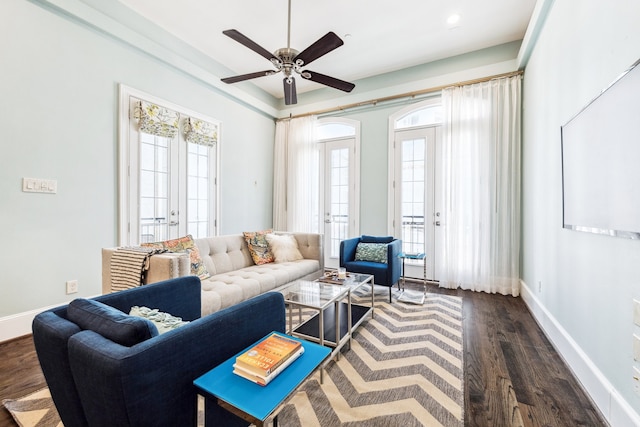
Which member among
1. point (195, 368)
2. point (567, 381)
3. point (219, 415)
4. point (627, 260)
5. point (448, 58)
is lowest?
point (567, 381)

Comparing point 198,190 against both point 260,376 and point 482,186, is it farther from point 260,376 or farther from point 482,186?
point 482,186

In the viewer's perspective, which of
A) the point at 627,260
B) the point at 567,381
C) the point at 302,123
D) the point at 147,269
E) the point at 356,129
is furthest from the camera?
the point at 302,123

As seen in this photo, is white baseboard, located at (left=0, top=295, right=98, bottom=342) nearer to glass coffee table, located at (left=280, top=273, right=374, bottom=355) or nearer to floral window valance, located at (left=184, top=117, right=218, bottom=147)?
glass coffee table, located at (left=280, top=273, right=374, bottom=355)

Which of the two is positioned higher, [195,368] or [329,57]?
[329,57]

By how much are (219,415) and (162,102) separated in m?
3.64

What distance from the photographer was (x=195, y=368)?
994 mm

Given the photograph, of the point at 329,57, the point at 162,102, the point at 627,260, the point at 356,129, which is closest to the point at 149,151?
the point at 162,102

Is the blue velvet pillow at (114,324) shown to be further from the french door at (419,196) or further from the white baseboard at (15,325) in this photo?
the french door at (419,196)

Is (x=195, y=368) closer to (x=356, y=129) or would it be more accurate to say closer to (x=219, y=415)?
(x=219, y=415)

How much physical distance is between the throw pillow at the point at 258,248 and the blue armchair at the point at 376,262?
939 millimetres

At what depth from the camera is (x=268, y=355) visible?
3.44ft

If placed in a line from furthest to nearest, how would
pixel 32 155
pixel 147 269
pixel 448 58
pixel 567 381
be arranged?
pixel 448 58 → pixel 32 155 → pixel 147 269 → pixel 567 381

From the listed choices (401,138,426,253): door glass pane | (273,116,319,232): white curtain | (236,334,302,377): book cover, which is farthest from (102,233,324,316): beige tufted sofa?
(401,138,426,253): door glass pane

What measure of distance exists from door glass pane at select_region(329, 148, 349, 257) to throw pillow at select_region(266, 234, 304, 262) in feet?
4.71
